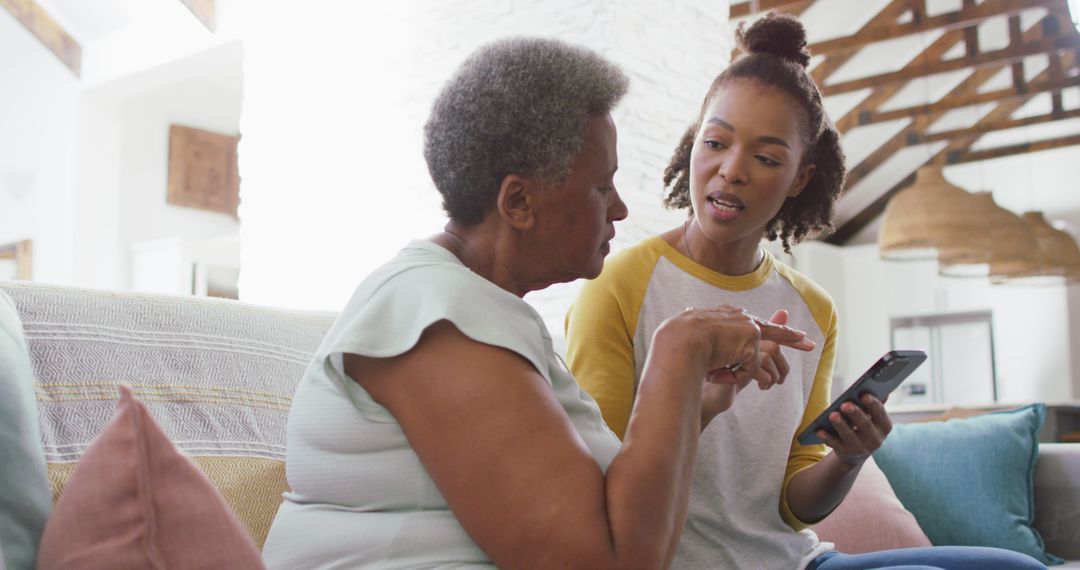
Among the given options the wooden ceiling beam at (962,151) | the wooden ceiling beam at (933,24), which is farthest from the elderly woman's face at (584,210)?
the wooden ceiling beam at (962,151)

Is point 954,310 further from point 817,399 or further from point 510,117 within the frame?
point 510,117

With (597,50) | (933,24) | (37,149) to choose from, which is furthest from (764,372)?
(933,24)

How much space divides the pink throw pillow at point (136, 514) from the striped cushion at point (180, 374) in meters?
0.41

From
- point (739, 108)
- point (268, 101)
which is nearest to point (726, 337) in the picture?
point (739, 108)

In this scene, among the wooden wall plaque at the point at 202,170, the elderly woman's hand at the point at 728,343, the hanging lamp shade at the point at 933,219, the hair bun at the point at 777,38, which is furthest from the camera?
the wooden wall plaque at the point at 202,170

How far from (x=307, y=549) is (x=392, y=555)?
0.32 feet

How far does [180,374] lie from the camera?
1508 millimetres

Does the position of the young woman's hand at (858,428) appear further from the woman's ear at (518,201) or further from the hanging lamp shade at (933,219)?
the hanging lamp shade at (933,219)

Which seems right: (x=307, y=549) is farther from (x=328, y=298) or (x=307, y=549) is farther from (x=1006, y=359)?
(x=1006, y=359)

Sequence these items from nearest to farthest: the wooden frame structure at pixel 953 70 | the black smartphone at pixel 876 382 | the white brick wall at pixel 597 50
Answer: the black smartphone at pixel 876 382, the white brick wall at pixel 597 50, the wooden frame structure at pixel 953 70

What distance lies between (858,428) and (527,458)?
69 cm

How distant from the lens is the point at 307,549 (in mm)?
1092

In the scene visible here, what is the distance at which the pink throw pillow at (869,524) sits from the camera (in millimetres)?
2500

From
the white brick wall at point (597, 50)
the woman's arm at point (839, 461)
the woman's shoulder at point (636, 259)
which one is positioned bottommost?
the woman's arm at point (839, 461)
